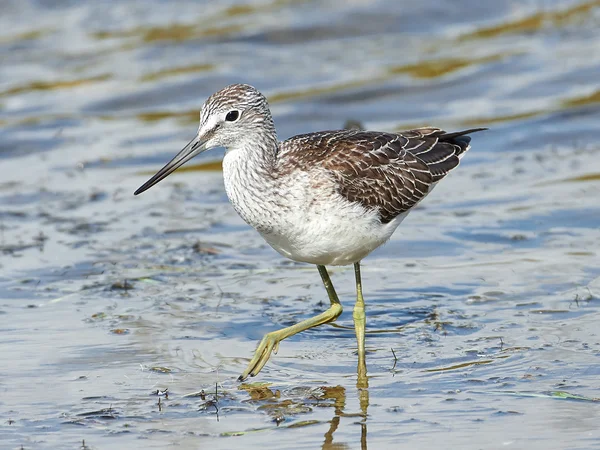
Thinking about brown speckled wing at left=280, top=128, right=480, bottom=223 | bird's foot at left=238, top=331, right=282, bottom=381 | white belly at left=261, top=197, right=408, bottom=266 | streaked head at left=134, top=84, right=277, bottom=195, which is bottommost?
bird's foot at left=238, top=331, right=282, bottom=381

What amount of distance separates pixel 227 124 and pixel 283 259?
8.56 feet

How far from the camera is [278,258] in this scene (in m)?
9.60

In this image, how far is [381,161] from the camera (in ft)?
26.0

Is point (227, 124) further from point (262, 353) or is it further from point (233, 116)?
point (262, 353)

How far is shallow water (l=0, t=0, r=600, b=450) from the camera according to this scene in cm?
648

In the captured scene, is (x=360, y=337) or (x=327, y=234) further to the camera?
(x=360, y=337)

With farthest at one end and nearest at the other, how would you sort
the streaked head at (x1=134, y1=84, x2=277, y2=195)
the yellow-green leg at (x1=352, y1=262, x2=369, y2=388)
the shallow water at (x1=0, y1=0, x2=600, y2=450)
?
the streaked head at (x1=134, y1=84, x2=277, y2=195) < the yellow-green leg at (x1=352, y1=262, x2=369, y2=388) < the shallow water at (x1=0, y1=0, x2=600, y2=450)

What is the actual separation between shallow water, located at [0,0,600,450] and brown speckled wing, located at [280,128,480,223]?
39.4 inches

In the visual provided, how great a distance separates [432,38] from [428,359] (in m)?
10.7

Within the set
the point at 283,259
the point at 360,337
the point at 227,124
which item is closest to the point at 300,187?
the point at 227,124

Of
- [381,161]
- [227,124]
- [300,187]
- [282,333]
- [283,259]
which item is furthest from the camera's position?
[283,259]

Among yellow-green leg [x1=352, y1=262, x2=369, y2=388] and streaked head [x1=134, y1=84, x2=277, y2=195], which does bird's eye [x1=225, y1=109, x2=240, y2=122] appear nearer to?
streaked head [x1=134, y1=84, x2=277, y2=195]

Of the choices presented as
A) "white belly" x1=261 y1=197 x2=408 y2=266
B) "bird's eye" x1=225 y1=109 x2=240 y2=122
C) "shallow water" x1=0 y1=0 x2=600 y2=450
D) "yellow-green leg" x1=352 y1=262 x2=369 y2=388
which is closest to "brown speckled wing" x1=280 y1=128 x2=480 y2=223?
"white belly" x1=261 y1=197 x2=408 y2=266

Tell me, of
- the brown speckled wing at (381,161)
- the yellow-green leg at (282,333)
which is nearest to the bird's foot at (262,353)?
the yellow-green leg at (282,333)
